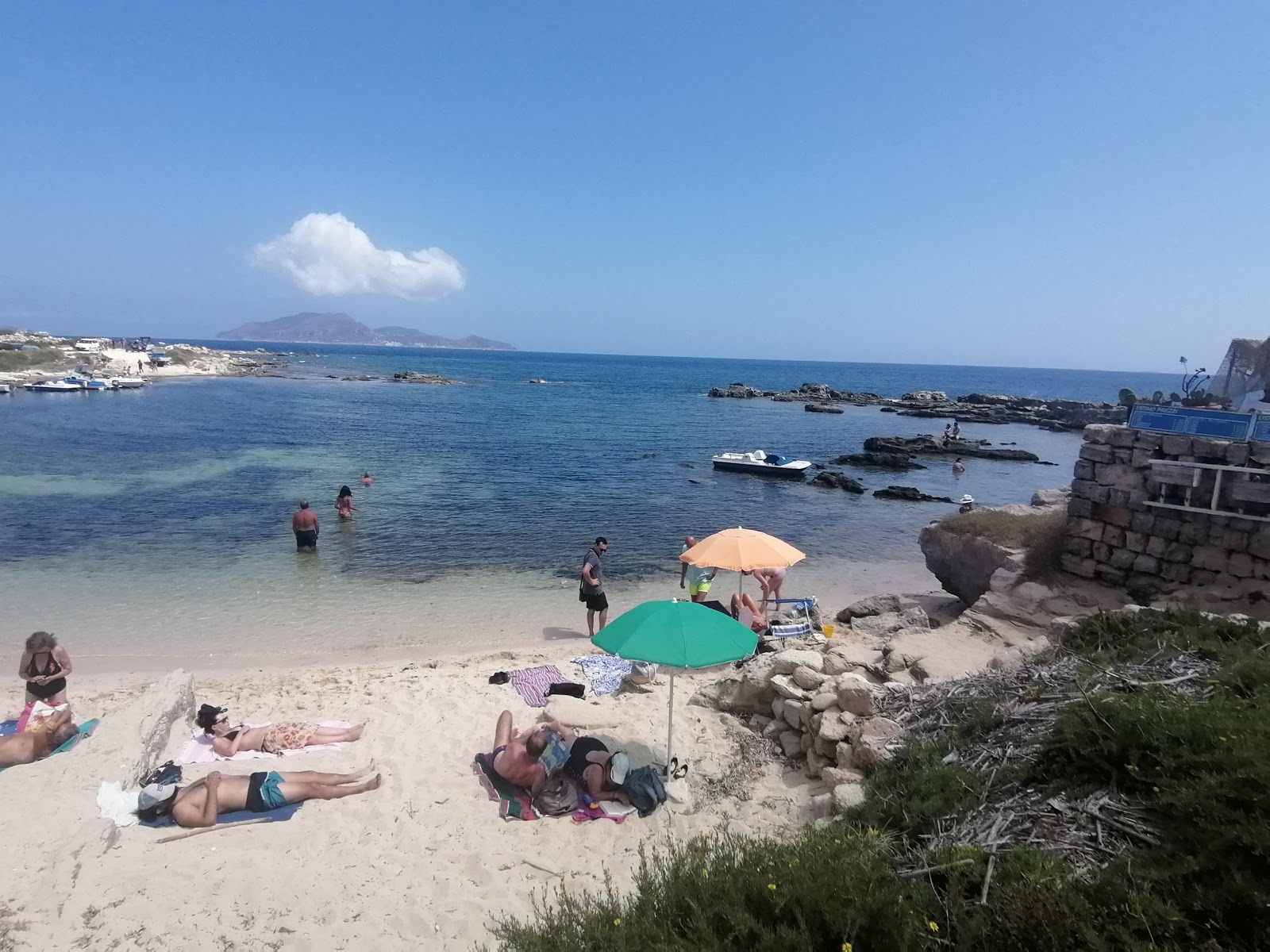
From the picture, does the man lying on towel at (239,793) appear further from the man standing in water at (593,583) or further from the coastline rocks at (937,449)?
the coastline rocks at (937,449)

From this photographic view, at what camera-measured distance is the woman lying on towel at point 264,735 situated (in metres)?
7.03

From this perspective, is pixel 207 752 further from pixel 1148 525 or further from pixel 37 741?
pixel 1148 525

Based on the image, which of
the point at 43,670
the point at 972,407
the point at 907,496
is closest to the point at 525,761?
the point at 43,670

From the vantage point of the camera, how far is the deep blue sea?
16.5m

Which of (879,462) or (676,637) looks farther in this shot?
(879,462)

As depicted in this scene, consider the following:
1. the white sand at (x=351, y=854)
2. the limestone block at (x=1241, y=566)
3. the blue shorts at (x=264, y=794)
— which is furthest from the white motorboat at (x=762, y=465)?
the blue shorts at (x=264, y=794)

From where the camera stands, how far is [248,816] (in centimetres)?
593

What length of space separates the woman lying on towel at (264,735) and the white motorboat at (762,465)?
22746mm

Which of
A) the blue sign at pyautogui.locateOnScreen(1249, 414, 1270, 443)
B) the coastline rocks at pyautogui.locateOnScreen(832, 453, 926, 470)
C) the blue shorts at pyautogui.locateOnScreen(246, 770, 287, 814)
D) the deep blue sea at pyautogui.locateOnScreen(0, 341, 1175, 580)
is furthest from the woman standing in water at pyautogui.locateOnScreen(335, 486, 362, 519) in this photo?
the coastline rocks at pyautogui.locateOnScreen(832, 453, 926, 470)

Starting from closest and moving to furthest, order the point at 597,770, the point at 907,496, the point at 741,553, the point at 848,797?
the point at 848,797
the point at 597,770
the point at 741,553
the point at 907,496

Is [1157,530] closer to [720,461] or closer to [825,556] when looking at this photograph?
[825,556]

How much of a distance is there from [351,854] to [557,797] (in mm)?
1738

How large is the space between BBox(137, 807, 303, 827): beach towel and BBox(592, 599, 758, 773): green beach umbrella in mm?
3055

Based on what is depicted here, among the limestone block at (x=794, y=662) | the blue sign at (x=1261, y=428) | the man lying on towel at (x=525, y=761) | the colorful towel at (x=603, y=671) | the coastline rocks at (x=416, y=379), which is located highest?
the blue sign at (x=1261, y=428)
